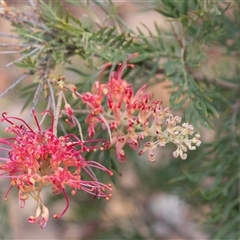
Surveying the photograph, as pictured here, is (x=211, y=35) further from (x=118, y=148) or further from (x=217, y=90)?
(x=118, y=148)

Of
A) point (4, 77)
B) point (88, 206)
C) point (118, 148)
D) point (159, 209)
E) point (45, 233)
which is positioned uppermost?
point (118, 148)

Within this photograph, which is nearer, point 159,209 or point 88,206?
point 88,206

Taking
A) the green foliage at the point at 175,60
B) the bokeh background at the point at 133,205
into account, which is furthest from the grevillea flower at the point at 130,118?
the bokeh background at the point at 133,205

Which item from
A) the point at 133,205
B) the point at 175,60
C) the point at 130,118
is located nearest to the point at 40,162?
the point at 130,118

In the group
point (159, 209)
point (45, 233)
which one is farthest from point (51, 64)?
point (45, 233)

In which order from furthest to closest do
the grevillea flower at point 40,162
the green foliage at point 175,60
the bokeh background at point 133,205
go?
the bokeh background at point 133,205 → the green foliage at point 175,60 → the grevillea flower at point 40,162

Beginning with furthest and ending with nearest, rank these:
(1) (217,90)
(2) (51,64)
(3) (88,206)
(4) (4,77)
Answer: (3) (88,206) → (4) (4,77) → (1) (217,90) → (2) (51,64)

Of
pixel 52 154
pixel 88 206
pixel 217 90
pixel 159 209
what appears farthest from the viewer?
pixel 159 209

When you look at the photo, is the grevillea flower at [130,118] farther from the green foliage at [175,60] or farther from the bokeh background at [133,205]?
the bokeh background at [133,205]

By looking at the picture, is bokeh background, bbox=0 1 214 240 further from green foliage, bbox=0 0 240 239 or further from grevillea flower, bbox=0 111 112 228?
grevillea flower, bbox=0 111 112 228

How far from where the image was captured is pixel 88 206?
1.13m

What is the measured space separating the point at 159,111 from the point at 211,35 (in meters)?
0.22

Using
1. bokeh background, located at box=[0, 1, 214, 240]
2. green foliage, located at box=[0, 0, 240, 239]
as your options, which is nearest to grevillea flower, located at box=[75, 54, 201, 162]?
green foliage, located at box=[0, 0, 240, 239]

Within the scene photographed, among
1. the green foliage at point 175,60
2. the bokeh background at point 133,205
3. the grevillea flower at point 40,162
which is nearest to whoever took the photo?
the grevillea flower at point 40,162
